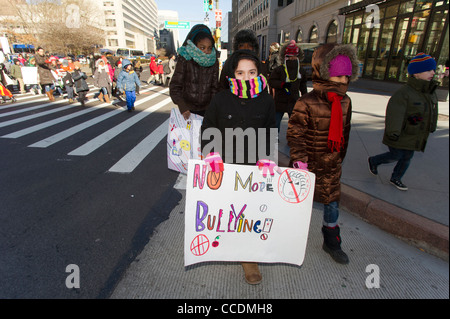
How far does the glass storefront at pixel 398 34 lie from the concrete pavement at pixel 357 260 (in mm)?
9016

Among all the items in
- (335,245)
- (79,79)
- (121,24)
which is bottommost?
(335,245)

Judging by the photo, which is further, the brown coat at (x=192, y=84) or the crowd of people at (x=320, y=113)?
the brown coat at (x=192, y=84)

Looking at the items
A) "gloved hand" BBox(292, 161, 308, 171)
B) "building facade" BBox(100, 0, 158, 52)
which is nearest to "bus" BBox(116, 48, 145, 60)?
"building facade" BBox(100, 0, 158, 52)

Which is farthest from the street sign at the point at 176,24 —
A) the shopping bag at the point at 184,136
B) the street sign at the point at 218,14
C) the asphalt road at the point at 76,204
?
the shopping bag at the point at 184,136

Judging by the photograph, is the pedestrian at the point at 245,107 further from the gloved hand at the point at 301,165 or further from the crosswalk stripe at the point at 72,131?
the crosswalk stripe at the point at 72,131

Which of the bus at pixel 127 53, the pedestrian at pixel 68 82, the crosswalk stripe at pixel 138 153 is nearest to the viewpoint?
the crosswalk stripe at pixel 138 153

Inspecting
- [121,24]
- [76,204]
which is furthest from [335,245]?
[121,24]

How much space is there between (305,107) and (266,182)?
0.73 metres

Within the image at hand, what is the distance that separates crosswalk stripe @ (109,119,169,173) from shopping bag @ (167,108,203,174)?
1309mm

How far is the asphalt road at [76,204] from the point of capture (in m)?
2.24

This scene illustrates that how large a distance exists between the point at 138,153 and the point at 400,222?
461 centimetres

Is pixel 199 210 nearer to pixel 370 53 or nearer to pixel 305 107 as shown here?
pixel 305 107

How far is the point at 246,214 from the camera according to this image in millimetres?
2092

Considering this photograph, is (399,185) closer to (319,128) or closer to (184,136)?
(319,128)
